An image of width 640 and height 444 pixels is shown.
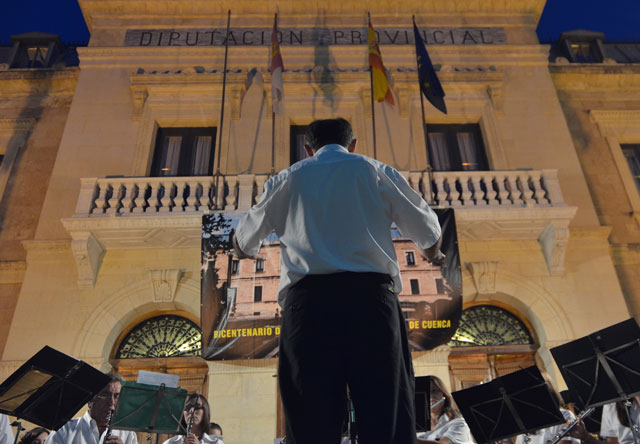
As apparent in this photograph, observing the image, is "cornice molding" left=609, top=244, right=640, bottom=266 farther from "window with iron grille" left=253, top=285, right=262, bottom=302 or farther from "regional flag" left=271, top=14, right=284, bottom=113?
"regional flag" left=271, top=14, right=284, bottom=113

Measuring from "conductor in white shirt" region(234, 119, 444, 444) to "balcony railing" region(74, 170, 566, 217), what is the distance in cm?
770

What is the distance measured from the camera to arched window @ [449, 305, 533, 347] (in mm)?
10094

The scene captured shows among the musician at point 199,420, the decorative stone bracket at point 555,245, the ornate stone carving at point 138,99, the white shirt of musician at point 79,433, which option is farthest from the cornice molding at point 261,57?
the white shirt of musician at point 79,433

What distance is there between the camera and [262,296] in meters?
9.47

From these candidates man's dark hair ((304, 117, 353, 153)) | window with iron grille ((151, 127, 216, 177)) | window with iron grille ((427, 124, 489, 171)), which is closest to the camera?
man's dark hair ((304, 117, 353, 153))

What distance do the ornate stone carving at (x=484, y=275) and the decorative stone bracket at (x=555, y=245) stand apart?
0.99m

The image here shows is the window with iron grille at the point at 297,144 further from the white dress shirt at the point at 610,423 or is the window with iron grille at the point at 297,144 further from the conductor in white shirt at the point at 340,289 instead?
the conductor in white shirt at the point at 340,289

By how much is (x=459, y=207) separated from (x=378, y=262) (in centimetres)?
828

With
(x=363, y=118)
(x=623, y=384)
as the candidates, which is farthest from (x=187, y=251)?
(x=623, y=384)

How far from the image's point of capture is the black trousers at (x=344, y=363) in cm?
186

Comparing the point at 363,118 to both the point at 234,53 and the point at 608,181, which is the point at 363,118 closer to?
the point at 234,53

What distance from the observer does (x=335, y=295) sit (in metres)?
2.01

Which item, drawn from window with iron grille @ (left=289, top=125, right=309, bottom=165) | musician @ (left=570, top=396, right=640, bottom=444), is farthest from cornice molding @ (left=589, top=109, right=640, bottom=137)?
musician @ (left=570, top=396, right=640, bottom=444)

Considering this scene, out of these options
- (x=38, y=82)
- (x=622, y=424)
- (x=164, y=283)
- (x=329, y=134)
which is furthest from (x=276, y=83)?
(x=329, y=134)
